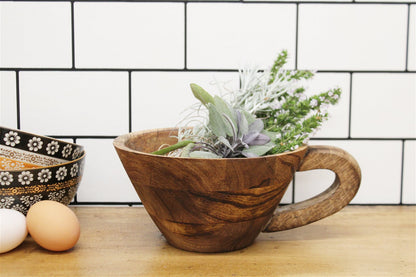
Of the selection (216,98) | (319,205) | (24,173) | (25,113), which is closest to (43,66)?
(25,113)

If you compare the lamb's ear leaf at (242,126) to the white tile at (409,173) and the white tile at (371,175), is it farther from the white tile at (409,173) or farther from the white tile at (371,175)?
the white tile at (409,173)

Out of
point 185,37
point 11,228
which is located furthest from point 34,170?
point 185,37

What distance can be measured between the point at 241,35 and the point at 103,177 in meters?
0.32

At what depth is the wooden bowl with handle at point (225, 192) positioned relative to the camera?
453 mm

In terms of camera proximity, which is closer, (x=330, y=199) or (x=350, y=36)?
(x=330, y=199)

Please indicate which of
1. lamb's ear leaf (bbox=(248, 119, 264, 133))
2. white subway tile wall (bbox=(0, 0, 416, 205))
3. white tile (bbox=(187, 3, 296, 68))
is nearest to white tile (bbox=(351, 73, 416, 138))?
white subway tile wall (bbox=(0, 0, 416, 205))

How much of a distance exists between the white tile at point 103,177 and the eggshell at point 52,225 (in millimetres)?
211

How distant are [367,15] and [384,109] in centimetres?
15

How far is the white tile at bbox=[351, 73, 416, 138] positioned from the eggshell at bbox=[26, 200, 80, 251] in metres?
0.46

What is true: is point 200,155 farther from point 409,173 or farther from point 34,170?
point 409,173

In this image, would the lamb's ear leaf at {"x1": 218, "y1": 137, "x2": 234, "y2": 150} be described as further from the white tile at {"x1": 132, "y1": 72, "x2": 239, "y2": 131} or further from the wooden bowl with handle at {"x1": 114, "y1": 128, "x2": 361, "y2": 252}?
the white tile at {"x1": 132, "y1": 72, "x2": 239, "y2": 131}

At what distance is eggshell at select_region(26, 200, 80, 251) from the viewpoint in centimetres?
49

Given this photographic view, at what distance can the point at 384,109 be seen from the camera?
2.36 feet

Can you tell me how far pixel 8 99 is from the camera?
0.70 m
